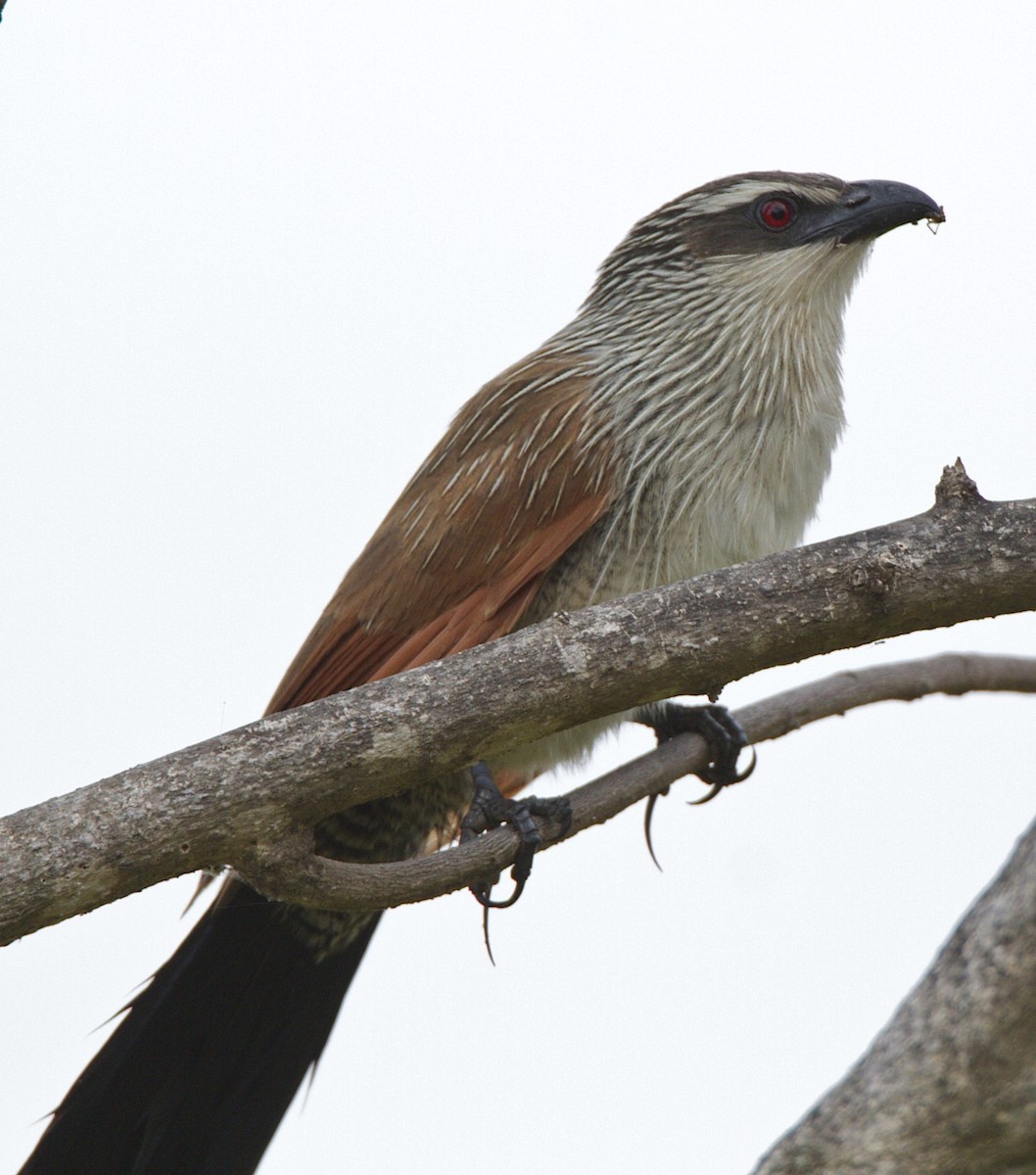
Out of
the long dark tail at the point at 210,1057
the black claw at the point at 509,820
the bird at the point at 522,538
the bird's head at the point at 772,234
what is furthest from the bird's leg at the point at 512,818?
the bird's head at the point at 772,234

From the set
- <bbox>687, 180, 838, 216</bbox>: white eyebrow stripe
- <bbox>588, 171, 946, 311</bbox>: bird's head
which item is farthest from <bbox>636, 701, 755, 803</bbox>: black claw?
<bbox>687, 180, 838, 216</bbox>: white eyebrow stripe

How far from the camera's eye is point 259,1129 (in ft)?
9.61

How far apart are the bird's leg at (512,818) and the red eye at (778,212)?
4.85 feet

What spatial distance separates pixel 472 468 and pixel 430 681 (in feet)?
4.04

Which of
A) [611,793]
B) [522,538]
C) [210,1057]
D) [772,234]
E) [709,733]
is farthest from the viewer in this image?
[772,234]

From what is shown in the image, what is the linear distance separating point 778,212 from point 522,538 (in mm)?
1073

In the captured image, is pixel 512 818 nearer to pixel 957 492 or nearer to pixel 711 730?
pixel 711 730

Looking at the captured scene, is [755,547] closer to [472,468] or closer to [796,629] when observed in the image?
[472,468]

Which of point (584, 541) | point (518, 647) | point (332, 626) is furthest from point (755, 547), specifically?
point (518, 647)

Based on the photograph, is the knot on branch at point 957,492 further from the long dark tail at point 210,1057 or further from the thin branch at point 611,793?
the long dark tail at point 210,1057

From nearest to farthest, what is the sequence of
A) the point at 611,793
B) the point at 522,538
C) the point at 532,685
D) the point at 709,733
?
the point at 532,685 < the point at 611,793 < the point at 522,538 < the point at 709,733

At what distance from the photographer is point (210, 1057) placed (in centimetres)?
285

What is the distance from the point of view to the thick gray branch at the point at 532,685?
1883 mm

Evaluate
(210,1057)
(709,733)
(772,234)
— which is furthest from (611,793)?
(772,234)
